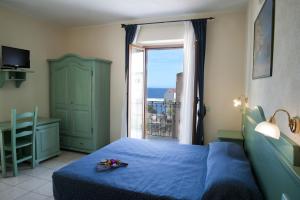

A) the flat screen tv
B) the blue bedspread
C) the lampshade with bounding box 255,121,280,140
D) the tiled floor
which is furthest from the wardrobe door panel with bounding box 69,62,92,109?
the lampshade with bounding box 255,121,280,140

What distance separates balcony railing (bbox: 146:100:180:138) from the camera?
5.41 meters

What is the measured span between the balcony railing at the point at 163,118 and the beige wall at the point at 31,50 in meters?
2.52

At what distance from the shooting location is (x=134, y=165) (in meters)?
2.22

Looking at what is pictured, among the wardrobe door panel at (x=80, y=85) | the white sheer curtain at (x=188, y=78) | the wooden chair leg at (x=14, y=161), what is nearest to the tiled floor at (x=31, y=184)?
the wooden chair leg at (x=14, y=161)

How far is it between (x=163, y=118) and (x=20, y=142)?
3318mm

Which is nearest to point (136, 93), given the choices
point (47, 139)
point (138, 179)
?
point (47, 139)

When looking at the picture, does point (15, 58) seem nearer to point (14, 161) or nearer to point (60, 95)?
point (60, 95)

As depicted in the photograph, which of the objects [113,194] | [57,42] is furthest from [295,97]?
[57,42]

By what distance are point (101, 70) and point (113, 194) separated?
8.94 feet

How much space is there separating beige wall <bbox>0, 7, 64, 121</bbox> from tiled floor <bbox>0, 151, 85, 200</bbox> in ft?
3.39

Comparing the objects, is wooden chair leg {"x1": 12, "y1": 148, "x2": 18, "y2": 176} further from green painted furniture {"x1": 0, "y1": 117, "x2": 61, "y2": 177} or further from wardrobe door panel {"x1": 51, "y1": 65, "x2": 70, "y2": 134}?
wardrobe door panel {"x1": 51, "y1": 65, "x2": 70, "y2": 134}

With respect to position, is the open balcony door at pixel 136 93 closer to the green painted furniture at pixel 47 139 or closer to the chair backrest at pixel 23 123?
the green painted furniture at pixel 47 139

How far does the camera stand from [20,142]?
10.5 ft

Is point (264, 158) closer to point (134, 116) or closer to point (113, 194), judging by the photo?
point (113, 194)
